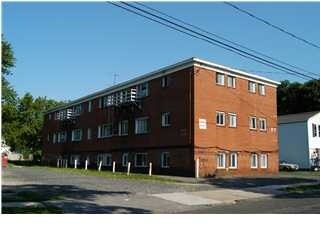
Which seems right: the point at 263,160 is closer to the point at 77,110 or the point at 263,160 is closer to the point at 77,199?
the point at 77,110

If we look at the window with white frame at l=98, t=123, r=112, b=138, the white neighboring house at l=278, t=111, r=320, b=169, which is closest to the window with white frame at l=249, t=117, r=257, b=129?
the white neighboring house at l=278, t=111, r=320, b=169

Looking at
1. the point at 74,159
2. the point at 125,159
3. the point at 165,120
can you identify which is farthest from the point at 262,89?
the point at 74,159

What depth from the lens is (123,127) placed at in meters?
43.0

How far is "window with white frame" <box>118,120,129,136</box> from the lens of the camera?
42.2 metres

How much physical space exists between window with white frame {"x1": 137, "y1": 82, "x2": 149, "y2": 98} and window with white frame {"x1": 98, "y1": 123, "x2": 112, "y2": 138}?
6.73 metres

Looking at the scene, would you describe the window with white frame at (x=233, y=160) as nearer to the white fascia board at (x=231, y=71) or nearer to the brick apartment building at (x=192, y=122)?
the brick apartment building at (x=192, y=122)

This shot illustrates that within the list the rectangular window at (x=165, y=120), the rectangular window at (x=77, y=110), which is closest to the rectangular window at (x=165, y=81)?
the rectangular window at (x=165, y=120)

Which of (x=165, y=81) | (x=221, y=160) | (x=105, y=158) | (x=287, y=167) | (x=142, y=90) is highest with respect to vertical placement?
(x=165, y=81)

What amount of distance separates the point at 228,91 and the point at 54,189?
65.1ft

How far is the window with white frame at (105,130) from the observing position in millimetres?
45794

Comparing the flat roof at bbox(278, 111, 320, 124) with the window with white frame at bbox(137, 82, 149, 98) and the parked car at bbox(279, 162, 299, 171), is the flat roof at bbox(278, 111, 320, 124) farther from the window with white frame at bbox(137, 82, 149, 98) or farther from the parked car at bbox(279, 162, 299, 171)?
the window with white frame at bbox(137, 82, 149, 98)

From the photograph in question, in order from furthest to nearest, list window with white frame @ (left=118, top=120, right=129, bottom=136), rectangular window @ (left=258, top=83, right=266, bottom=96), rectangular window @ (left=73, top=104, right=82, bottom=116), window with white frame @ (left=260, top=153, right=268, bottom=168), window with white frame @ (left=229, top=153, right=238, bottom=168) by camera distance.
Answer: rectangular window @ (left=73, top=104, right=82, bottom=116) < window with white frame @ (left=118, top=120, right=129, bottom=136) < rectangular window @ (left=258, top=83, right=266, bottom=96) < window with white frame @ (left=260, top=153, right=268, bottom=168) < window with white frame @ (left=229, top=153, right=238, bottom=168)

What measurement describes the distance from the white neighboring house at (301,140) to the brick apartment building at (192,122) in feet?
32.6

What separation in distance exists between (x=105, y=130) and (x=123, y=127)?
4.54 m
